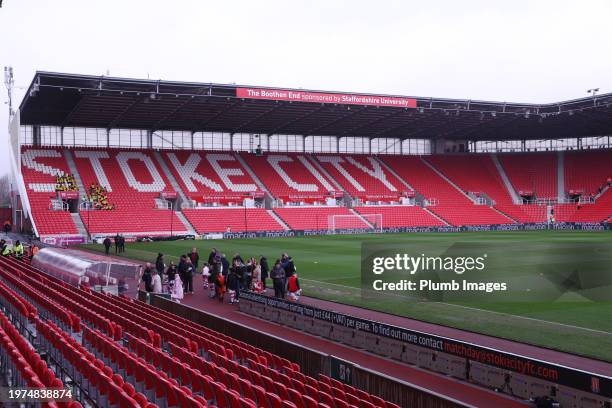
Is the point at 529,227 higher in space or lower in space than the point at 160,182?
lower

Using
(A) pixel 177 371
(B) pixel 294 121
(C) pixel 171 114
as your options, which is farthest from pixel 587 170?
(A) pixel 177 371

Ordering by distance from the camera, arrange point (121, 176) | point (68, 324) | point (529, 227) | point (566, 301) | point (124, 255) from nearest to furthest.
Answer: point (68, 324)
point (566, 301)
point (124, 255)
point (121, 176)
point (529, 227)

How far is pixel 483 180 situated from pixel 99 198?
1730 inches

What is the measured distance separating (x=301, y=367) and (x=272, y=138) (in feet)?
187

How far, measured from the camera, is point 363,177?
223 ft

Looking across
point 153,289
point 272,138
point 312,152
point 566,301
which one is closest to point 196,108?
point 272,138

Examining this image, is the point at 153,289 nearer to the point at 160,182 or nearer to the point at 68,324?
the point at 68,324

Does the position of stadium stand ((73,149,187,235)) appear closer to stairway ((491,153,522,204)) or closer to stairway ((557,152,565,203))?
stairway ((491,153,522,204))

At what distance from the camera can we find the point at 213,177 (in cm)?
6144

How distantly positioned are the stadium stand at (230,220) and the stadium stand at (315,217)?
1.61m

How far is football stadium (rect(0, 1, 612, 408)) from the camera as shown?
9961 millimetres

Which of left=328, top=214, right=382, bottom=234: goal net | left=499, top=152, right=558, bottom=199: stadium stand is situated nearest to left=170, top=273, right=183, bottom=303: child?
left=328, top=214, right=382, bottom=234: goal net

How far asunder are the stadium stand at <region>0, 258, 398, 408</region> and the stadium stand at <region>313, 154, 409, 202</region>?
172 feet

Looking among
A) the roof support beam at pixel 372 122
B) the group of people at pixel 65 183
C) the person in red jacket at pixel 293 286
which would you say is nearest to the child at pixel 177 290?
the person in red jacket at pixel 293 286
